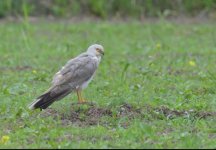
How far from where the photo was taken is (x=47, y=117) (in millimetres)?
8289

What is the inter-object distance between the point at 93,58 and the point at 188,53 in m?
4.84

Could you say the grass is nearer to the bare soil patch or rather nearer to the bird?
the bare soil patch

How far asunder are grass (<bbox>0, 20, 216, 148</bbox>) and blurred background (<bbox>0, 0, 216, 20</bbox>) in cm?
81

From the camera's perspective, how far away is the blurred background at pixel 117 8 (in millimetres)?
18562

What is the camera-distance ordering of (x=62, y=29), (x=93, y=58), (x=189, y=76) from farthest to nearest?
(x=62, y=29) → (x=189, y=76) → (x=93, y=58)

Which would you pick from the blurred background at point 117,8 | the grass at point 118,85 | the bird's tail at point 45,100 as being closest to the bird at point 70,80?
the bird's tail at point 45,100

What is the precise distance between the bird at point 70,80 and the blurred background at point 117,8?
9.07 meters

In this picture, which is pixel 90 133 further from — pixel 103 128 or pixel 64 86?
pixel 64 86

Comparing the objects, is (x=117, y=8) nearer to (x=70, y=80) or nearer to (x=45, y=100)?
(x=70, y=80)

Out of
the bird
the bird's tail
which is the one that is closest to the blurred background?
the bird

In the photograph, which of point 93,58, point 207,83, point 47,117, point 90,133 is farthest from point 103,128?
point 207,83

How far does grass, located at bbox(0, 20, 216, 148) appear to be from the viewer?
7.46 m

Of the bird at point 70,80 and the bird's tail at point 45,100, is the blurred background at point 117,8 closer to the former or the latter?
the bird at point 70,80

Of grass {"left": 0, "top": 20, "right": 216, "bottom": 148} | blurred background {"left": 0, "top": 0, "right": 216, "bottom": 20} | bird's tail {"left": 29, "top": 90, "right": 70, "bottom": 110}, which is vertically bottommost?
blurred background {"left": 0, "top": 0, "right": 216, "bottom": 20}
